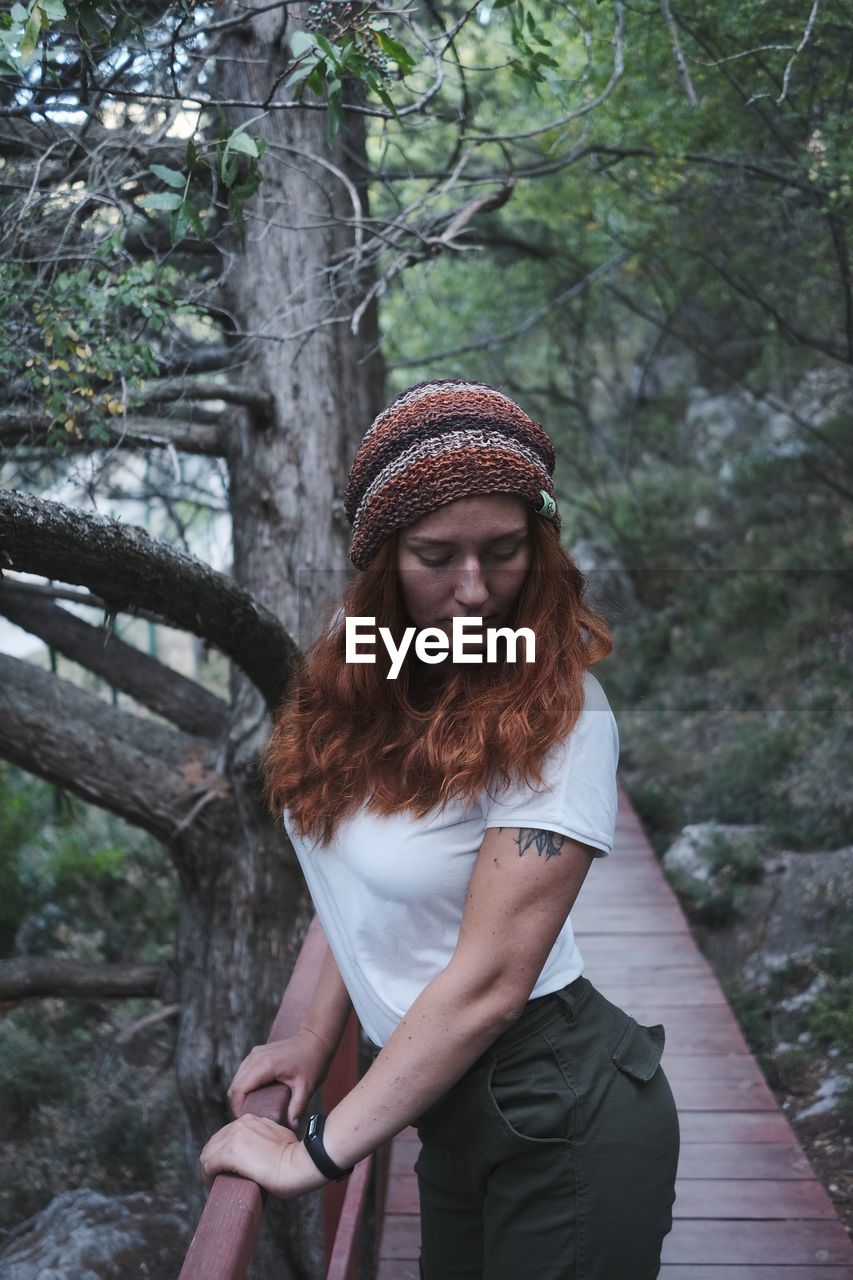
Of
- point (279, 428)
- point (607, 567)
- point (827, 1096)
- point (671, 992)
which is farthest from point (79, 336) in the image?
point (607, 567)

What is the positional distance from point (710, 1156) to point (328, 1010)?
1.69m

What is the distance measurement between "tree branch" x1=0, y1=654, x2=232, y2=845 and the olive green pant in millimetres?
2511

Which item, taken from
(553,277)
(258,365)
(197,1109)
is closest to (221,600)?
(258,365)

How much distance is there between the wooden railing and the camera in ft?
4.22

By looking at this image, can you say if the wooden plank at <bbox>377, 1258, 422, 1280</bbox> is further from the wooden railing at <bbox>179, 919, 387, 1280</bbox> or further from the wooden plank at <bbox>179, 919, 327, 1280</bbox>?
the wooden plank at <bbox>179, 919, 327, 1280</bbox>

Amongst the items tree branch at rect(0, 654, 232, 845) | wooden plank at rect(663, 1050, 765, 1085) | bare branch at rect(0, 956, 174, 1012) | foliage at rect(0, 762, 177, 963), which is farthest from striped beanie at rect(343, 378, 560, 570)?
foliage at rect(0, 762, 177, 963)

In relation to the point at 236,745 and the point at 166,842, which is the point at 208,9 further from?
the point at 166,842

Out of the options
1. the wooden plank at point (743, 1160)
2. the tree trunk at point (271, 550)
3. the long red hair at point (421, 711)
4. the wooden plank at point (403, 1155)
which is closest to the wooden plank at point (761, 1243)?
the wooden plank at point (743, 1160)

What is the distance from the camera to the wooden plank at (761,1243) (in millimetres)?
2500

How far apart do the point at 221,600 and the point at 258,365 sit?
1699 mm

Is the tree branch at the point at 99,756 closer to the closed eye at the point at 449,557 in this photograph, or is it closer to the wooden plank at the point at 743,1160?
Answer: the wooden plank at the point at 743,1160

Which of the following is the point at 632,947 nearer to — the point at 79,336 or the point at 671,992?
the point at 671,992

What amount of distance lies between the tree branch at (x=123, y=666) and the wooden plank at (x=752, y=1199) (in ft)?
8.01

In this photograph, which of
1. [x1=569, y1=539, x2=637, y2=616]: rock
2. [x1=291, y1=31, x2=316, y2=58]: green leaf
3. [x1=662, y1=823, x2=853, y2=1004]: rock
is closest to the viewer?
[x1=291, y1=31, x2=316, y2=58]: green leaf
